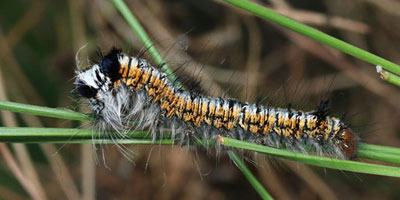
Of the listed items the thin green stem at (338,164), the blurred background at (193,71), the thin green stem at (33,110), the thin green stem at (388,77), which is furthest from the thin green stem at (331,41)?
the blurred background at (193,71)

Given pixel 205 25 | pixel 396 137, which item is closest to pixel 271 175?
pixel 396 137

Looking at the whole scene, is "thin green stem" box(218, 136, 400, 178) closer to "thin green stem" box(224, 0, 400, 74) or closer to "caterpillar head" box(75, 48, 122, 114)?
"thin green stem" box(224, 0, 400, 74)

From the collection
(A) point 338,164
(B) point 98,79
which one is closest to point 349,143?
(A) point 338,164

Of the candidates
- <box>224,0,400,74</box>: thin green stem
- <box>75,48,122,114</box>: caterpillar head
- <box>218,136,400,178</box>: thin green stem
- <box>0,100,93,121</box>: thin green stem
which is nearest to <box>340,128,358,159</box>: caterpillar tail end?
<box>218,136,400,178</box>: thin green stem

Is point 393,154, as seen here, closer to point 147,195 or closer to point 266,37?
point 147,195

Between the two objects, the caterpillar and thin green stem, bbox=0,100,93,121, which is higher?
the caterpillar

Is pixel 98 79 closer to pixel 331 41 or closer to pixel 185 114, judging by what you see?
pixel 185 114

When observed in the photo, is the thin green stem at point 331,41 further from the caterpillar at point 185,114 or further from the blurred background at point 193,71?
the blurred background at point 193,71
